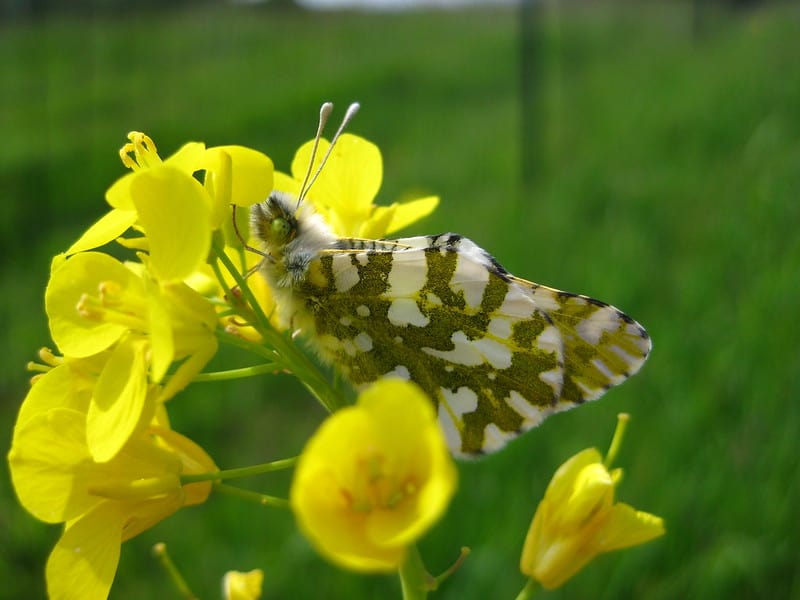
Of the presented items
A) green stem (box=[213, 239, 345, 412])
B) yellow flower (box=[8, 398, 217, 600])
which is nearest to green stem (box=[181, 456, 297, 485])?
yellow flower (box=[8, 398, 217, 600])

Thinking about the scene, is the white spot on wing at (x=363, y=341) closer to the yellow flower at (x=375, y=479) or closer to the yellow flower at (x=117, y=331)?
the yellow flower at (x=117, y=331)

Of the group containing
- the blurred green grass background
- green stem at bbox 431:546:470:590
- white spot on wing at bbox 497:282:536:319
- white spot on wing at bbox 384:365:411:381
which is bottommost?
the blurred green grass background

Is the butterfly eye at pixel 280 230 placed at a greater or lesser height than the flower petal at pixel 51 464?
greater

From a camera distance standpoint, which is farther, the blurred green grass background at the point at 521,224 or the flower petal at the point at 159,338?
the blurred green grass background at the point at 521,224

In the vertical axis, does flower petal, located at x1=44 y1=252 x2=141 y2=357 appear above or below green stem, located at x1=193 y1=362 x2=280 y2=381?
above

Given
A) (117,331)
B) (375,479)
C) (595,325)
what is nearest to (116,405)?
(117,331)

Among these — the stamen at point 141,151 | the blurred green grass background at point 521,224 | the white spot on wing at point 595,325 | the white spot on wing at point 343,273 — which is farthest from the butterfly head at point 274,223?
the blurred green grass background at point 521,224

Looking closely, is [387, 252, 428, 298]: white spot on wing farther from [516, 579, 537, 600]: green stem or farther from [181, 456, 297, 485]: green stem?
[516, 579, 537, 600]: green stem
